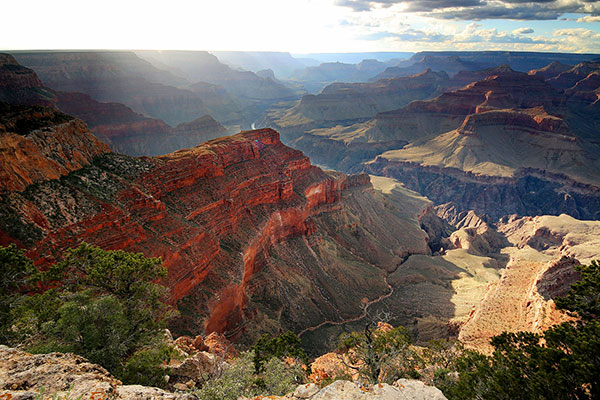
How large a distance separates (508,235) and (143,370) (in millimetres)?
127640

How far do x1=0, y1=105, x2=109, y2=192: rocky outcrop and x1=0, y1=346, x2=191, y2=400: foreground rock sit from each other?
2345cm

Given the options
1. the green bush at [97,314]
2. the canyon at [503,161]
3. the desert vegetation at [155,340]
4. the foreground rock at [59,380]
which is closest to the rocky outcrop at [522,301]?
the desert vegetation at [155,340]

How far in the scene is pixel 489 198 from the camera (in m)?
148

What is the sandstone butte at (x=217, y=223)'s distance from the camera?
104 ft

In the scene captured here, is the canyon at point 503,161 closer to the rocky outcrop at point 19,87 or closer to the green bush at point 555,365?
the green bush at point 555,365

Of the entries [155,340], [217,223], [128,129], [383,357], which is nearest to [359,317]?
[217,223]

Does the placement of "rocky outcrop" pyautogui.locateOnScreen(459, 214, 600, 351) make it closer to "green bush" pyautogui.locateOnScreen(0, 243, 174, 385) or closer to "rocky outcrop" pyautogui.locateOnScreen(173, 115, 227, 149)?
"green bush" pyautogui.locateOnScreen(0, 243, 174, 385)

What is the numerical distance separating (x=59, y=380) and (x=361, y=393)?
36.7 ft

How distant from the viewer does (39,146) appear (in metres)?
34.0

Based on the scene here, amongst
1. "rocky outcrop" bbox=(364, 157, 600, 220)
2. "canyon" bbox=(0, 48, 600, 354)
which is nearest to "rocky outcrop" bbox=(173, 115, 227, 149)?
"canyon" bbox=(0, 48, 600, 354)

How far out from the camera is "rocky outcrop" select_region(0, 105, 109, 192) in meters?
30.2

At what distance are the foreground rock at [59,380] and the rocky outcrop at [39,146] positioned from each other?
923 inches

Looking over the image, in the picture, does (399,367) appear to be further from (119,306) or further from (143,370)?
(119,306)

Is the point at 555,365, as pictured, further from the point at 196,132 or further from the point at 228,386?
the point at 196,132
